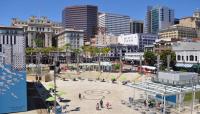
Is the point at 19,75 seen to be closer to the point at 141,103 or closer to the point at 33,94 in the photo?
the point at 33,94

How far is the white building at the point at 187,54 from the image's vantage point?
313 ft

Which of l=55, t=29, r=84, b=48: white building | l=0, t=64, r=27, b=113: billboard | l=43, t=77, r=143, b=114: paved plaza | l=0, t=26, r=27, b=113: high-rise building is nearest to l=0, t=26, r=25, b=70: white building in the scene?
l=0, t=26, r=27, b=113: high-rise building

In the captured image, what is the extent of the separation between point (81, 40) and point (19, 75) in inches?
5841

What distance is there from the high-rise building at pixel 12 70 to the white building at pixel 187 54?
215 feet

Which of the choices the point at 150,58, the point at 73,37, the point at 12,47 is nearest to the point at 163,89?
the point at 12,47

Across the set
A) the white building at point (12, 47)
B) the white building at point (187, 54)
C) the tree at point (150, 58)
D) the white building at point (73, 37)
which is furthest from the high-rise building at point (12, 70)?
the white building at point (73, 37)

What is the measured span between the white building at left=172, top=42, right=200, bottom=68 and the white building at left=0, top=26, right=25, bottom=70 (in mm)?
65469

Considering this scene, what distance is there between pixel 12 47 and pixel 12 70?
3707 millimetres

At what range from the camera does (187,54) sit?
98688 mm

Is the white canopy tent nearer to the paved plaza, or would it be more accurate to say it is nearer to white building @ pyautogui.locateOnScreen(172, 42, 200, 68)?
the paved plaza

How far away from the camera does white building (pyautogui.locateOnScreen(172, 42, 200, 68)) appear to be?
95363 millimetres

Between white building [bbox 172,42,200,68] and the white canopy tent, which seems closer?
the white canopy tent

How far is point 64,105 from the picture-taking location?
50.6 metres

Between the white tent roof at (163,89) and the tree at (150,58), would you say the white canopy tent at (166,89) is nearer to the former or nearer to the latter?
the white tent roof at (163,89)
